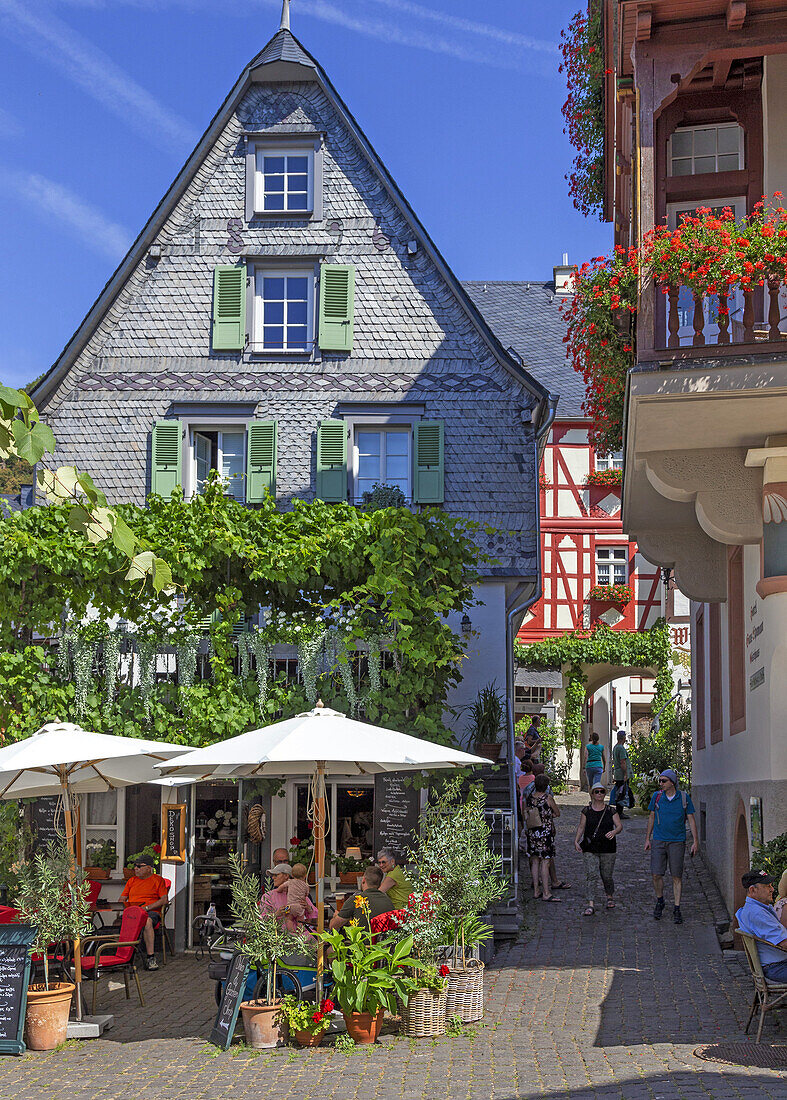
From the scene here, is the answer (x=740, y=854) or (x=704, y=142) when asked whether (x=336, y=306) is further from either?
(x=740, y=854)

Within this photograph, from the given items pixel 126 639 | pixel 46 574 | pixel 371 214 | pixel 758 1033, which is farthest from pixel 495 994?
pixel 371 214

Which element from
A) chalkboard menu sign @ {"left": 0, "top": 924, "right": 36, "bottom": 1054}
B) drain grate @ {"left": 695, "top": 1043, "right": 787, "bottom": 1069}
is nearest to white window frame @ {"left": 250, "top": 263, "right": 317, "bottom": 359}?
chalkboard menu sign @ {"left": 0, "top": 924, "right": 36, "bottom": 1054}

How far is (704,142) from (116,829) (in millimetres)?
9788

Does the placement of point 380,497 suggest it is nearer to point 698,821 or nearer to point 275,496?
point 275,496

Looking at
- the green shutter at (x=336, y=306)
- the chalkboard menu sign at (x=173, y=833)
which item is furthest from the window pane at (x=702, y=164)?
the chalkboard menu sign at (x=173, y=833)

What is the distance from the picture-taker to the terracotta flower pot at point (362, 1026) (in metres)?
8.66

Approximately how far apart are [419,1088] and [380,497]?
10.7m

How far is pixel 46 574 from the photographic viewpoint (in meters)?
13.6

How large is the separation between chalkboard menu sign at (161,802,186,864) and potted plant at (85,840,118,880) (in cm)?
105

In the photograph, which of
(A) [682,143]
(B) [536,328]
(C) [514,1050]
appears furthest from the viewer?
(B) [536,328]

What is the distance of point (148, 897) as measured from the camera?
1264cm

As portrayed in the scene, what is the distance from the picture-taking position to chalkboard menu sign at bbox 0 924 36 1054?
879 centimetres

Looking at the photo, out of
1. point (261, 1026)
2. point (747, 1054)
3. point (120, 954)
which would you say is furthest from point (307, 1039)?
point (747, 1054)

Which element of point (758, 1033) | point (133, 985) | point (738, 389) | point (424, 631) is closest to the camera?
point (758, 1033)
